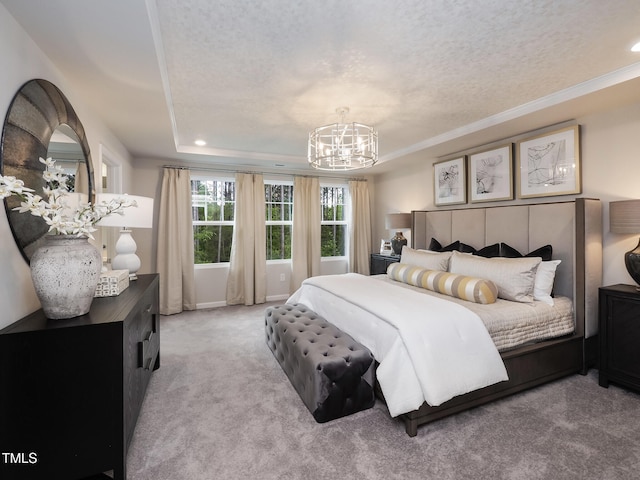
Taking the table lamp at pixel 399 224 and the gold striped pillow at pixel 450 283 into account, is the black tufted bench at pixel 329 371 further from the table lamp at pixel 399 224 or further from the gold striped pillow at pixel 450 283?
the table lamp at pixel 399 224

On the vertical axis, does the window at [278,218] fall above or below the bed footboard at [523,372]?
above

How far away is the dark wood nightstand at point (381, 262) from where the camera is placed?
4.74 metres

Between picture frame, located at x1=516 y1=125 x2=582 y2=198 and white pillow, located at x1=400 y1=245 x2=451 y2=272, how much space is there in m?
1.08

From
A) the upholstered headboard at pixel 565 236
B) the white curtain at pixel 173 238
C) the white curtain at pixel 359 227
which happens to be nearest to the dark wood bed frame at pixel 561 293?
the upholstered headboard at pixel 565 236

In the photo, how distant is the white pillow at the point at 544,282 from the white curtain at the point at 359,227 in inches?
128

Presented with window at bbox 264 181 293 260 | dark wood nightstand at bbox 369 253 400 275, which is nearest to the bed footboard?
dark wood nightstand at bbox 369 253 400 275

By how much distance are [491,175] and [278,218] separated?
335cm

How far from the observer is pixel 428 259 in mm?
3568

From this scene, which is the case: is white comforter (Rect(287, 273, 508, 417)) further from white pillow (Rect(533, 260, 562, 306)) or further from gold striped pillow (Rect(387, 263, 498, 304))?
white pillow (Rect(533, 260, 562, 306))

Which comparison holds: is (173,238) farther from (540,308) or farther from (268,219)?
(540,308)

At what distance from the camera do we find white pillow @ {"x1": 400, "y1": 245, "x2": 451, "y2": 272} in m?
3.43

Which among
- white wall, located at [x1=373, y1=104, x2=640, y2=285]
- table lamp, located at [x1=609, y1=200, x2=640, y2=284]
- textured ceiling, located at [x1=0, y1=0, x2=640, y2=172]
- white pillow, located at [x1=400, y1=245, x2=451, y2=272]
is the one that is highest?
textured ceiling, located at [x1=0, y1=0, x2=640, y2=172]

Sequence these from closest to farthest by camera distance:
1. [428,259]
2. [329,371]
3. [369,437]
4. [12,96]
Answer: [12,96], [369,437], [329,371], [428,259]

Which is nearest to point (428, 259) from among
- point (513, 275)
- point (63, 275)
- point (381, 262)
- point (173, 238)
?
point (513, 275)
